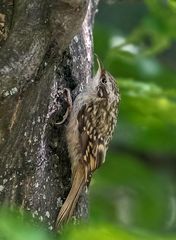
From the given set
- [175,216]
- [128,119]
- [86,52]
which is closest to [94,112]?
[128,119]

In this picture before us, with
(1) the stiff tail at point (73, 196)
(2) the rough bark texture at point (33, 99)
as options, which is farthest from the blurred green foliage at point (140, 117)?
(2) the rough bark texture at point (33, 99)

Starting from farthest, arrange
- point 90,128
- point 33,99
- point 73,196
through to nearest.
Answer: point 90,128
point 73,196
point 33,99

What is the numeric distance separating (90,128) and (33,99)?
675 millimetres

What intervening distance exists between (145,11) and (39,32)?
1.65 meters

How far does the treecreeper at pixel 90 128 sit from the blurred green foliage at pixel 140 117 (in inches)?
2.3

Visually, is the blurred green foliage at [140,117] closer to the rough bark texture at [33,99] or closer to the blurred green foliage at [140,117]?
the blurred green foliage at [140,117]

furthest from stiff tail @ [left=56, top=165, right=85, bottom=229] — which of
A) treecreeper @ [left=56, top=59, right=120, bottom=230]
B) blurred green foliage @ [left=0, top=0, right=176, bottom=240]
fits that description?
blurred green foliage @ [left=0, top=0, right=176, bottom=240]

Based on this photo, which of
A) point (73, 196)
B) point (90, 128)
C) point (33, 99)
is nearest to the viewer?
point (33, 99)

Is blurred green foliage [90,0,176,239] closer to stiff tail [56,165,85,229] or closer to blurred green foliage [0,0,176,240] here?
blurred green foliage [0,0,176,240]

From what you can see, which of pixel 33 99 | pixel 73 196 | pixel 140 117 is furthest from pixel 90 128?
pixel 33 99

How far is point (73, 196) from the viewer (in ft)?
6.15

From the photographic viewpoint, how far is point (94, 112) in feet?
8.14

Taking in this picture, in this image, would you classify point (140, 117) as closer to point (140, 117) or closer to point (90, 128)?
point (140, 117)

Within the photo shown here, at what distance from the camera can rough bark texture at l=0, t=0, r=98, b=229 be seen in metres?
1.64
